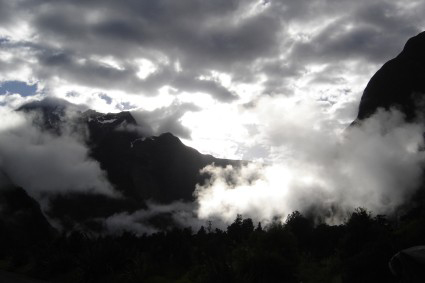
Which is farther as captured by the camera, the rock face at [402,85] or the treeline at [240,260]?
the rock face at [402,85]

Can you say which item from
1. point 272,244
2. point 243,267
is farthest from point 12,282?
point 272,244

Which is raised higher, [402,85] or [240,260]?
[402,85]

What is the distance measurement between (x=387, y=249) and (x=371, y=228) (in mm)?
15078

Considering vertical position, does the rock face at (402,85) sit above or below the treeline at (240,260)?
above

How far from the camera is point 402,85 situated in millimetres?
166875

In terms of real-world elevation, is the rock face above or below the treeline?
above

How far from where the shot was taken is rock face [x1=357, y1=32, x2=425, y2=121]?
16225 cm

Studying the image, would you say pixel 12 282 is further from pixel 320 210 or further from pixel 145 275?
pixel 320 210

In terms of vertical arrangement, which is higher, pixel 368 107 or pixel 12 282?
pixel 368 107

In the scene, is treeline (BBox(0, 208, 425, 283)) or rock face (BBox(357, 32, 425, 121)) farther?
rock face (BBox(357, 32, 425, 121))

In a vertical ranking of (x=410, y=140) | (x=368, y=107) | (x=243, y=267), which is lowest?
(x=243, y=267)

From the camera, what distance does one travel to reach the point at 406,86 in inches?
6506

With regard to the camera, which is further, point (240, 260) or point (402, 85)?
point (402, 85)

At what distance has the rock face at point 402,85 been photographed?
162 meters
